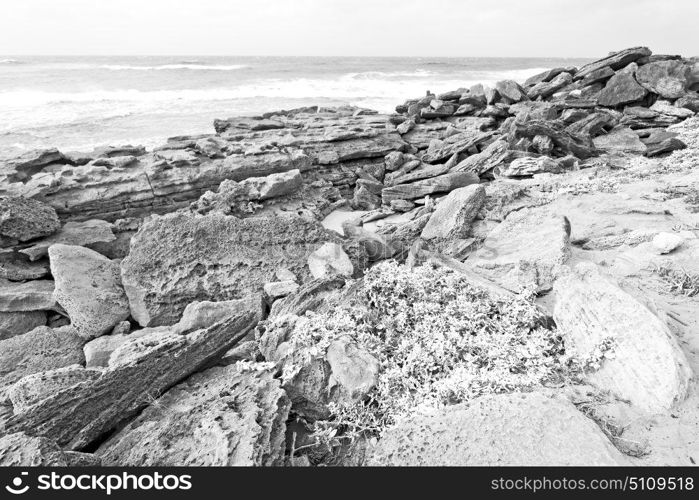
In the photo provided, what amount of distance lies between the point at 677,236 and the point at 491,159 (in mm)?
5744

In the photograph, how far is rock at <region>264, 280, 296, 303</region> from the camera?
197 inches

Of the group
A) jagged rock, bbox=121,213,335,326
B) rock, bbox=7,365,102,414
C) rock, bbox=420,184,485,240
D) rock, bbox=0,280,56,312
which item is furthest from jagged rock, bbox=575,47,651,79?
rock, bbox=7,365,102,414

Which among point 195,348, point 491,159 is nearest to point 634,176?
point 491,159

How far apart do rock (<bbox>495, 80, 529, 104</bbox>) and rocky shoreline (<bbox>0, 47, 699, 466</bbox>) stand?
6494 mm

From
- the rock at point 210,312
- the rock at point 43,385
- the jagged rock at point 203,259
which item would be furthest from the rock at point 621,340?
the rock at point 43,385

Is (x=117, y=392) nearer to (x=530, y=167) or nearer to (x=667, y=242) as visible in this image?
(x=667, y=242)

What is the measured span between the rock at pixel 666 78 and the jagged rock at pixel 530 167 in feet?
25.4

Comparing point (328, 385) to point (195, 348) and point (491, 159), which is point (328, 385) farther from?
point (491, 159)

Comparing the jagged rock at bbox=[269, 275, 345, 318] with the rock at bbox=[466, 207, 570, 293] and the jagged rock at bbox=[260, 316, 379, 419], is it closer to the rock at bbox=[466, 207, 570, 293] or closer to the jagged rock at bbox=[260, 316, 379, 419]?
the jagged rock at bbox=[260, 316, 379, 419]

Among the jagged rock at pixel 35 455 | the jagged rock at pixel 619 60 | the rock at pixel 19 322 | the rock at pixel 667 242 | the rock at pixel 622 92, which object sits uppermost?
the jagged rock at pixel 619 60

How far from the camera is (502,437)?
9.03ft

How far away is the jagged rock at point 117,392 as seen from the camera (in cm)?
307

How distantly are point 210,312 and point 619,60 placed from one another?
703 inches

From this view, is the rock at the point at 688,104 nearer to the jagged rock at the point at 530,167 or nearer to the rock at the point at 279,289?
the jagged rock at the point at 530,167
